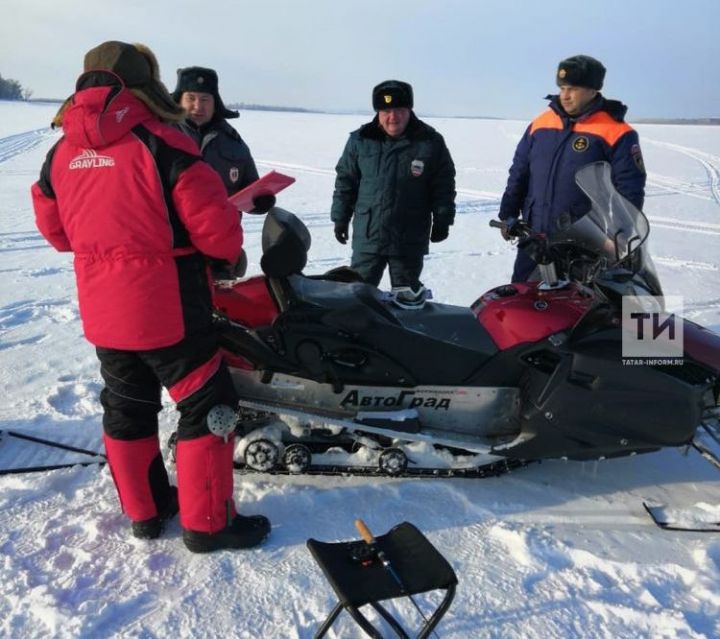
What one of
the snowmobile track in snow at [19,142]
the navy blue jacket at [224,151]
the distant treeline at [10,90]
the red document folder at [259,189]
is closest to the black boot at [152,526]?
the red document folder at [259,189]

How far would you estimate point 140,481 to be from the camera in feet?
8.34

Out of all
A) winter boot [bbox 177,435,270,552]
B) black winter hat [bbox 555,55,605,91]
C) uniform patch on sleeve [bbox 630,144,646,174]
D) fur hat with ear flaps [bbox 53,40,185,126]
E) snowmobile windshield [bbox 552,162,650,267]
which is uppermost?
black winter hat [bbox 555,55,605,91]

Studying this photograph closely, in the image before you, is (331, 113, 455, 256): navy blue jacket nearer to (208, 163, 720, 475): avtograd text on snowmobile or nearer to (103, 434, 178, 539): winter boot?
(208, 163, 720, 475): avtograd text on snowmobile

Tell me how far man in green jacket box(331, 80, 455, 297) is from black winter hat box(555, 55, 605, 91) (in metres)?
0.76

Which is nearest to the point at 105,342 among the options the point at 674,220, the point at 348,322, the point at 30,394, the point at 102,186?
the point at 102,186

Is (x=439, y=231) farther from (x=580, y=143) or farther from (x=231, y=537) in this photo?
(x=231, y=537)

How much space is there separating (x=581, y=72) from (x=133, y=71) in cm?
250

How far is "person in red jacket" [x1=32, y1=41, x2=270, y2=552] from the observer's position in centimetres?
210

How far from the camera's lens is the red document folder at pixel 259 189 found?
2613mm

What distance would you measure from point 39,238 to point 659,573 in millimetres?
7176

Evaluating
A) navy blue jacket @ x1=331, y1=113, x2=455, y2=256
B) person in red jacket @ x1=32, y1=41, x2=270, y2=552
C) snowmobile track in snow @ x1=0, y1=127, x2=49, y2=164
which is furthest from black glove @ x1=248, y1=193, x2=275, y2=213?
snowmobile track in snow @ x1=0, y1=127, x2=49, y2=164

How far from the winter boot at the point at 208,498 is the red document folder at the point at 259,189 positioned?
0.93 meters

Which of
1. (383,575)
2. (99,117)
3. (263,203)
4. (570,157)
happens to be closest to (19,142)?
(570,157)

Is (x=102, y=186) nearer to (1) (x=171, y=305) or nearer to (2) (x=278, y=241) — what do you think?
(1) (x=171, y=305)
